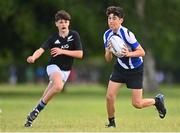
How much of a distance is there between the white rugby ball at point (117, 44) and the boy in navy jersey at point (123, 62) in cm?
8

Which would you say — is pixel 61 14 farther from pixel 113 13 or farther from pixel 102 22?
pixel 102 22

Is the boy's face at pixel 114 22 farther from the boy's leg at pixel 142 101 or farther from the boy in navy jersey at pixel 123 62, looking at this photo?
the boy's leg at pixel 142 101

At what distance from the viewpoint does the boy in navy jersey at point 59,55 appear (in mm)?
14633

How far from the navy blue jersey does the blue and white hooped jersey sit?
2.25 ft

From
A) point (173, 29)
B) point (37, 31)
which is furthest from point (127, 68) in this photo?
point (173, 29)

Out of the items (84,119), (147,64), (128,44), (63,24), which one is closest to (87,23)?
(147,64)

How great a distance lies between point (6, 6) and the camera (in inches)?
1639

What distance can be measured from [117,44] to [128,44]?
316 mm

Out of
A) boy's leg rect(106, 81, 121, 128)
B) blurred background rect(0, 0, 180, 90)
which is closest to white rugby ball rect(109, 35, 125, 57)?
boy's leg rect(106, 81, 121, 128)

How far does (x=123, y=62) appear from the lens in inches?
574

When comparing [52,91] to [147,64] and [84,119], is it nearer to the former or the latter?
[84,119]

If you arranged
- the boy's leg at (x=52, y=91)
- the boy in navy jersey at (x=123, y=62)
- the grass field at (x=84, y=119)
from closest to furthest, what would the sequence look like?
the grass field at (x=84, y=119) → the boy in navy jersey at (x=123, y=62) → the boy's leg at (x=52, y=91)

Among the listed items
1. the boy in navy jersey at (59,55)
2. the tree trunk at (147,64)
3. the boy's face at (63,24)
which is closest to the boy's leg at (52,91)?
the boy in navy jersey at (59,55)

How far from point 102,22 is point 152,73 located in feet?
21.3
